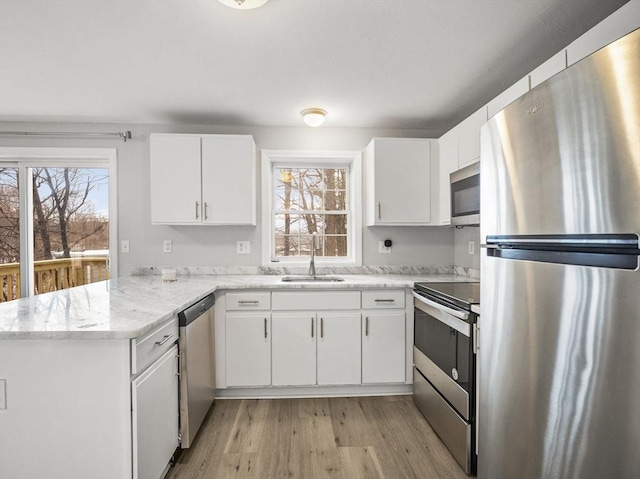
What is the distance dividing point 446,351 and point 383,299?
2.30ft

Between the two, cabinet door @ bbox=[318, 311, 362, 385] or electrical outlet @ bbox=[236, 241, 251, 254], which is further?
electrical outlet @ bbox=[236, 241, 251, 254]

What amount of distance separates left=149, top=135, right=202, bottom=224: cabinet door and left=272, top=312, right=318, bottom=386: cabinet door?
120 centimetres

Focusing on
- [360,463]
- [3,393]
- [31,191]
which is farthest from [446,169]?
[31,191]

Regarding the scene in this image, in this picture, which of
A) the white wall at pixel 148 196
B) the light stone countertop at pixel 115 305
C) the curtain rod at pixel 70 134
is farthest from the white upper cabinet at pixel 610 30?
the curtain rod at pixel 70 134

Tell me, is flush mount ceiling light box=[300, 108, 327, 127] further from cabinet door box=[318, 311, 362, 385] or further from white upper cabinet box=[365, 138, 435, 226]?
cabinet door box=[318, 311, 362, 385]

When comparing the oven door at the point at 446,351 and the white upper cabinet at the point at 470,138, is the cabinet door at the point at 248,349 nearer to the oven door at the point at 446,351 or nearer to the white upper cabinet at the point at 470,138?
the oven door at the point at 446,351

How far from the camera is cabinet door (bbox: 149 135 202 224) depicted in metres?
2.78

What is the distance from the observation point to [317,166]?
329 centimetres

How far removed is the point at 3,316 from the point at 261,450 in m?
1.46

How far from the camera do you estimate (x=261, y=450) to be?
6.41ft

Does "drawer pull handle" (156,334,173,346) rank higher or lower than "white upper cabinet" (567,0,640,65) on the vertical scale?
lower

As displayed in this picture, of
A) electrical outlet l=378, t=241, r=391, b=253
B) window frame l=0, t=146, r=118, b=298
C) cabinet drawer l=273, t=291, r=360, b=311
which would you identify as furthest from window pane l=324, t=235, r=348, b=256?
window frame l=0, t=146, r=118, b=298

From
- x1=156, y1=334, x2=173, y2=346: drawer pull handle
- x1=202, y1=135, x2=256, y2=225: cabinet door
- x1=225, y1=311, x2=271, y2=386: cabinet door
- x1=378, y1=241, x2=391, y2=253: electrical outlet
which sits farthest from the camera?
x1=378, y1=241, x2=391, y2=253: electrical outlet

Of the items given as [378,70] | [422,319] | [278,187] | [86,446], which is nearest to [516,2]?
[378,70]
